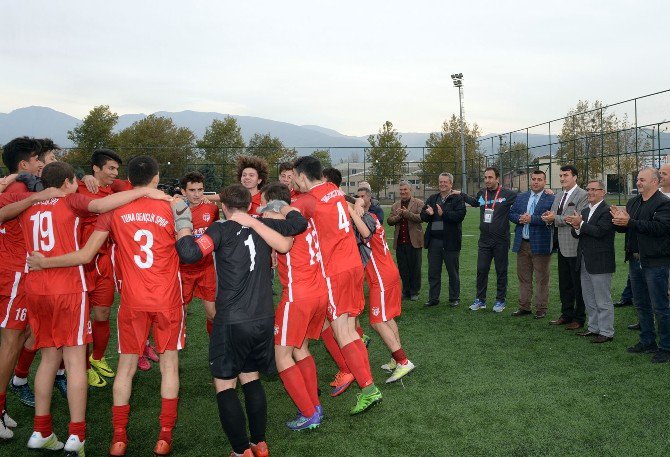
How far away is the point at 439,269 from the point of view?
897 centimetres

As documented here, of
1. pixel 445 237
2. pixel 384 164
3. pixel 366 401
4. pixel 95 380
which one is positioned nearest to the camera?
pixel 366 401

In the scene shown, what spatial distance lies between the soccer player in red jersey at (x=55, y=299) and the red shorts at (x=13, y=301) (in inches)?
18.7

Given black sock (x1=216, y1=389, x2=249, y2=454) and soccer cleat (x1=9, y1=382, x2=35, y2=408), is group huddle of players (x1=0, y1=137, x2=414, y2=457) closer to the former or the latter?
black sock (x1=216, y1=389, x2=249, y2=454)

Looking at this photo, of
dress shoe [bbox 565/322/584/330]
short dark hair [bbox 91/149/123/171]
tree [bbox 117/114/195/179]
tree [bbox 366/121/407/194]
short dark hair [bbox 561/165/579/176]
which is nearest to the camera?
short dark hair [bbox 91/149/123/171]

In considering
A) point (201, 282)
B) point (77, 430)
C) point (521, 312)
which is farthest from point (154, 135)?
point (77, 430)

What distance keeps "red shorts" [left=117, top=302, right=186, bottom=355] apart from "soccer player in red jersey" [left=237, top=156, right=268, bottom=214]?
7.39 ft

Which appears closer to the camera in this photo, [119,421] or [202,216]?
[119,421]

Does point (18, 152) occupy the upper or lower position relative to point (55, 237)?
upper

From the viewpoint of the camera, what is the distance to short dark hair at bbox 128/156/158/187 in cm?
381

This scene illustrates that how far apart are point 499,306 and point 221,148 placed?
29189mm

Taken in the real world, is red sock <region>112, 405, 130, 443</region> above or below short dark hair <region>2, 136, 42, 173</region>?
below

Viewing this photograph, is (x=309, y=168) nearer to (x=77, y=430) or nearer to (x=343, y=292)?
(x=343, y=292)

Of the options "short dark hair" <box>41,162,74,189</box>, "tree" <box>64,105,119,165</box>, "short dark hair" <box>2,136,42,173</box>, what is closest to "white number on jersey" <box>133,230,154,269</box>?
"short dark hair" <box>41,162,74,189</box>

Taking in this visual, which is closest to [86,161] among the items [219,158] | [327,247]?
[219,158]
